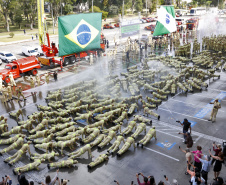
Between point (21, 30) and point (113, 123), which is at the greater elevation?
point (21, 30)

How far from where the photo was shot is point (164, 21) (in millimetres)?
28828

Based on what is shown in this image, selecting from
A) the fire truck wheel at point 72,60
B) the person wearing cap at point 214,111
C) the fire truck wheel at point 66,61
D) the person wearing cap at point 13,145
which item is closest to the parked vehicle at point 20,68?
the fire truck wheel at point 66,61

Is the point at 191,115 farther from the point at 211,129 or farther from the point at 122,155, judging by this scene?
the point at 122,155

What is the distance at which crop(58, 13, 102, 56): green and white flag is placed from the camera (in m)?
16.7

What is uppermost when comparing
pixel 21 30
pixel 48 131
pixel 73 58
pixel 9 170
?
pixel 21 30

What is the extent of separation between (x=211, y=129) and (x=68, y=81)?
50.2 ft

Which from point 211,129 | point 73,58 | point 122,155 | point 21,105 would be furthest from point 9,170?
point 73,58

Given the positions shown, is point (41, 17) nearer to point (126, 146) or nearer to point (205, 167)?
point (126, 146)

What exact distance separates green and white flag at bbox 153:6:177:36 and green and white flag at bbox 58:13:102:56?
38.5 feet

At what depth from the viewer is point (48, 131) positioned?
48.6 ft

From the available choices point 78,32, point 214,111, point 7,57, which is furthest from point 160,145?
point 7,57

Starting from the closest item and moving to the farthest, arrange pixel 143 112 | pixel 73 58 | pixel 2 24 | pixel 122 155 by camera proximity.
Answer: pixel 122 155 < pixel 143 112 < pixel 73 58 < pixel 2 24

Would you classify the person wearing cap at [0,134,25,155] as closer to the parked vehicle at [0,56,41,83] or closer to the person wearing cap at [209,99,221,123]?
the person wearing cap at [209,99,221,123]

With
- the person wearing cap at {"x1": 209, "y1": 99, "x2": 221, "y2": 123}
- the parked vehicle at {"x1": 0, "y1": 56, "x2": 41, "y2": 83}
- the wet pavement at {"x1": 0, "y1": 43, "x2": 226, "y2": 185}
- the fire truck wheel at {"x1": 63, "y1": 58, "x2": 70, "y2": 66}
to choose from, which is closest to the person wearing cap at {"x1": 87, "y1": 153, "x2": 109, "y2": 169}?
the wet pavement at {"x1": 0, "y1": 43, "x2": 226, "y2": 185}
